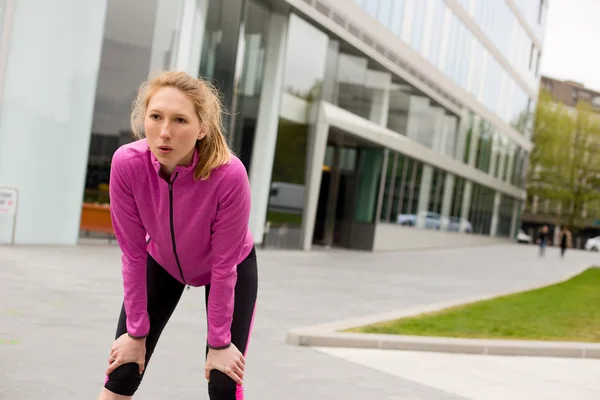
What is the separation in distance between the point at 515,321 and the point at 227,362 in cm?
749

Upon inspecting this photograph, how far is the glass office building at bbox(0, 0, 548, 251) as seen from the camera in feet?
42.7

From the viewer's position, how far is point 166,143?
2.42m

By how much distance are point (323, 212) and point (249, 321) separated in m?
22.2

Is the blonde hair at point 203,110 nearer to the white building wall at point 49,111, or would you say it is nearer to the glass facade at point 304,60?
the white building wall at point 49,111

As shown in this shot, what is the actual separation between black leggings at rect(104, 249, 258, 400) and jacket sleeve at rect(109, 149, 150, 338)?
5.0 inches

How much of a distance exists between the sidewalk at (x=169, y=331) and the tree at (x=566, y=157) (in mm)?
48073

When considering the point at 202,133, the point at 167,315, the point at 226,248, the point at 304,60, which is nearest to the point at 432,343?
the point at 167,315

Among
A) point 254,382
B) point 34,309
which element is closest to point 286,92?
point 34,309

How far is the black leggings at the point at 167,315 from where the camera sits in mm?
2643

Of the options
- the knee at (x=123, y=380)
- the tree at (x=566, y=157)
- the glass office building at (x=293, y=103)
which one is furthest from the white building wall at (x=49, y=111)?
the tree at (x=566, y=157)

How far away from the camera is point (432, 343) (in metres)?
7.22

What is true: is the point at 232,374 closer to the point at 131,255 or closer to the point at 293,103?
the point at 131,255

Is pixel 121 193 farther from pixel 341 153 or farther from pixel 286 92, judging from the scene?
pixel 341 153

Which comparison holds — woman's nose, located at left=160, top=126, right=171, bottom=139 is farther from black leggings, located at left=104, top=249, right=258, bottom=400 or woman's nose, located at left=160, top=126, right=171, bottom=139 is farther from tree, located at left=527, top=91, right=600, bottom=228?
tree, located at left=527, top=91, right=600, bottom=228
